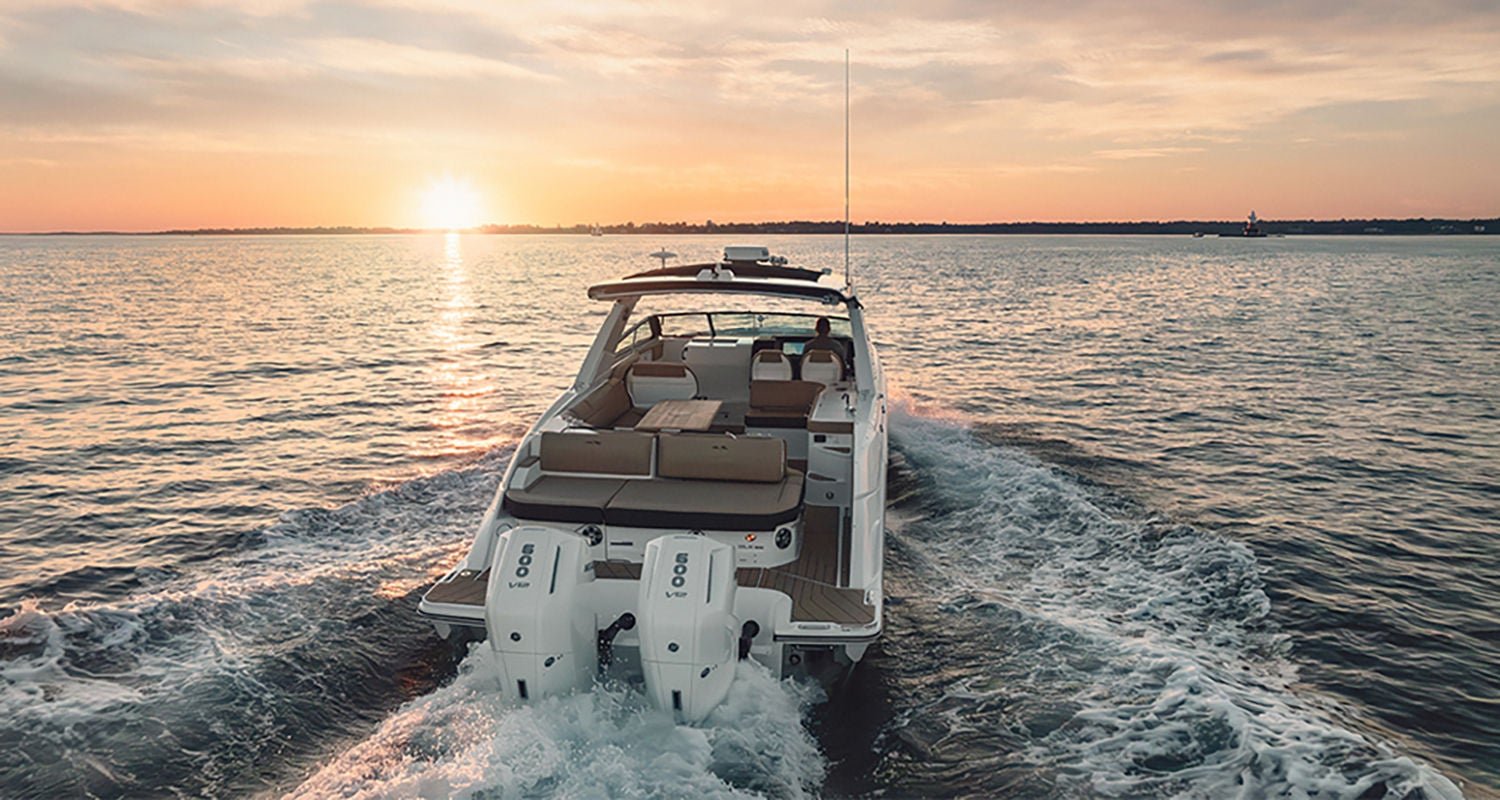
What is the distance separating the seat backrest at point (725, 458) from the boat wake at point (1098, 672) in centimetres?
151

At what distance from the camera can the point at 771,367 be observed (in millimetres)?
9336

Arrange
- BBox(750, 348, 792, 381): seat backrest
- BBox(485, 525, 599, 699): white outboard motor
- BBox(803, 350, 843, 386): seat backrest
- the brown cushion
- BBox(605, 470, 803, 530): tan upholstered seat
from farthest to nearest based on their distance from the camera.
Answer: BBox(803, 350, 843, 386): seat backrest → BBox(750, 348, 792, 381): seat backrest → the brown cushion → BBox(605, 470, 803, 530): tan upholstered seat → BBox(485, 525, 599, 699): white outboard motor

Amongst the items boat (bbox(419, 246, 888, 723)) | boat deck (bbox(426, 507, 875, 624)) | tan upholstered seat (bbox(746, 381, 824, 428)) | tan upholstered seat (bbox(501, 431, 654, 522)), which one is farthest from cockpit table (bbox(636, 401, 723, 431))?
boat deck (bbox(426, 507, 875, 624))

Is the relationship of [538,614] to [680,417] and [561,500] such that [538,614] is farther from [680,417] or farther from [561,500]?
[680,417]

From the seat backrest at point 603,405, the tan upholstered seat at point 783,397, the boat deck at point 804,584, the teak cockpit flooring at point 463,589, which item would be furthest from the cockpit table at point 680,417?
the teak cockpit flooring at point 463,589

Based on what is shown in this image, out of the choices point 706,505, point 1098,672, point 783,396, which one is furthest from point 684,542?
point 783,396

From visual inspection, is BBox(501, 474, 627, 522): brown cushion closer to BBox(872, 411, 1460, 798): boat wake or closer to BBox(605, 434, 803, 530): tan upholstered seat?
BBox(605, 434, 803, 530): tan upholstered seat

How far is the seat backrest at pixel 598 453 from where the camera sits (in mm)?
6152

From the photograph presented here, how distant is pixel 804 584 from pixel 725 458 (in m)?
0.99

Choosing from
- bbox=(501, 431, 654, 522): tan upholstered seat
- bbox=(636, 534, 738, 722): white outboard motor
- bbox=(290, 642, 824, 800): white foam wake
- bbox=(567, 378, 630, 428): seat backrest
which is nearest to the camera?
bbox=(290, 642, 824, 800): white foam wake

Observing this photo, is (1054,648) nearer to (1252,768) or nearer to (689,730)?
(1252,768)

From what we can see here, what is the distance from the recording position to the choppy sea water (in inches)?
183

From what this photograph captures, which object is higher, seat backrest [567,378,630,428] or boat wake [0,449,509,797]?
seat backrest [567,378,630,428]

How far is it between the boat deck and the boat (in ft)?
0.05
